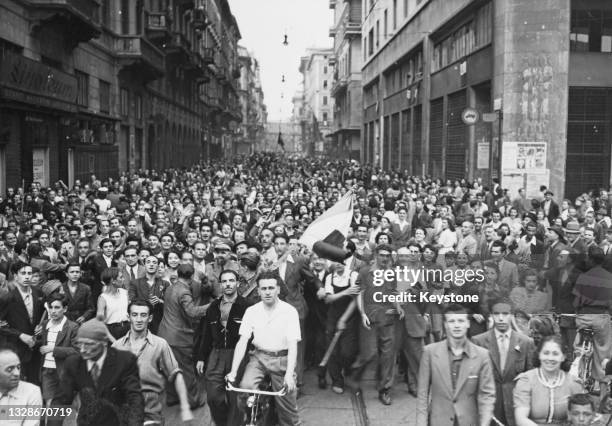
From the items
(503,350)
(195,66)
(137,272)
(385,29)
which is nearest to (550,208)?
(137,272)

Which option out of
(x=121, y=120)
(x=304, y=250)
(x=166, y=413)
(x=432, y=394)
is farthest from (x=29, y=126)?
(x=432, y=394)

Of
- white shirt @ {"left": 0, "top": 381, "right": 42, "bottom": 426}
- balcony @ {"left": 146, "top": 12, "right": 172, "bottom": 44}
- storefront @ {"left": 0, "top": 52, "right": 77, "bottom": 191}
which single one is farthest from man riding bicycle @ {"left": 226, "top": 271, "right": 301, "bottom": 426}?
balcony @ {"left": 146, "top": 12, "right": 172, "bottom": 44}

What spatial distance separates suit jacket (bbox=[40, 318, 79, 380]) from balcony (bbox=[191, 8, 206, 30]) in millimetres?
43026

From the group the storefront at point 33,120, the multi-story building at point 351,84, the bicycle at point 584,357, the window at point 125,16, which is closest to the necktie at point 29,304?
the bicycle at point 584,357

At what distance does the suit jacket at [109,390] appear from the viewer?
4.95 metres

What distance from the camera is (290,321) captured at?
6.28 meters

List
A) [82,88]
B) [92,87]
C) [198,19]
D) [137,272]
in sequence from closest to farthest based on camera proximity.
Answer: [137,272], [82,88], [92,87], [198,19]

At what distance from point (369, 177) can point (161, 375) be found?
2793 centimetres

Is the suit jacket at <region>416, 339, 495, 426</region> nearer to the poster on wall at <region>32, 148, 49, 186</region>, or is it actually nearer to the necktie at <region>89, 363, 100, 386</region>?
the necktie at <region>89, 363, 100, 386</region>

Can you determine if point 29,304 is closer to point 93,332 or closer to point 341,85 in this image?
point 93,332

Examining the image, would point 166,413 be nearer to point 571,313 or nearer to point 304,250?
point 304,250

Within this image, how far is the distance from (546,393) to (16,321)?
515cm

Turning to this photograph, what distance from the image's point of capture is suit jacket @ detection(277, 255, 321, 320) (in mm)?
8508

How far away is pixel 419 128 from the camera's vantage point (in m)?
37.2
